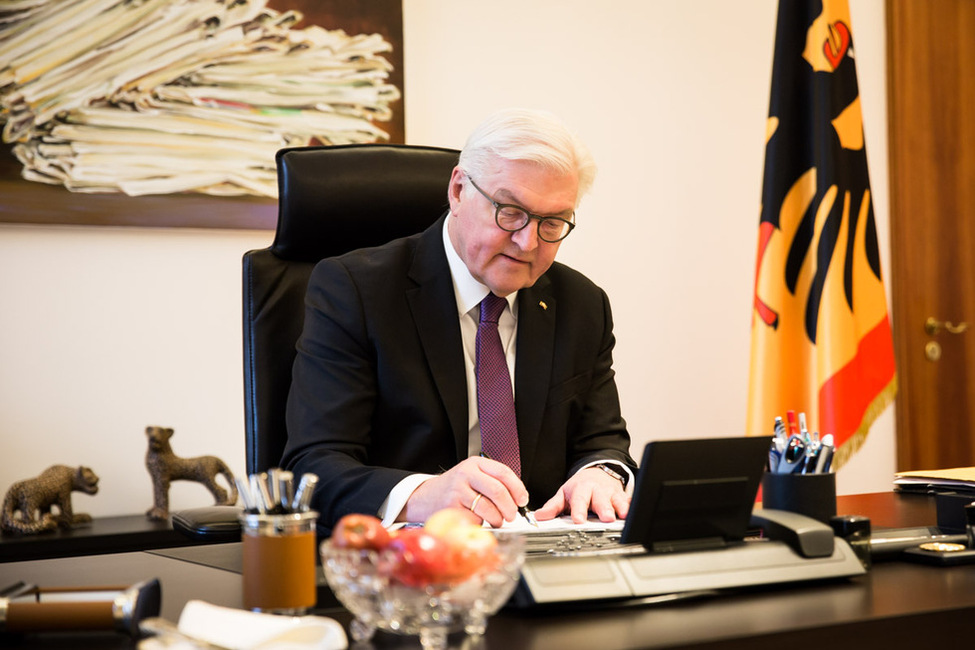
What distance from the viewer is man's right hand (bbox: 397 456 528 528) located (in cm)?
139

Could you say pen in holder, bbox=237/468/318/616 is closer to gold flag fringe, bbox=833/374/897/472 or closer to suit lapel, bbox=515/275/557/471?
suit lapel, bbox=515/275/557/471

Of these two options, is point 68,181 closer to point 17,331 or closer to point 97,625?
point 17,331

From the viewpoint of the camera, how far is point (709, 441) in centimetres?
108

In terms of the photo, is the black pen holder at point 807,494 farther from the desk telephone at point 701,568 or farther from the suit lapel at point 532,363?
the suit lapel at point 532,363

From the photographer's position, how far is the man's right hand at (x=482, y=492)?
4.57 ft

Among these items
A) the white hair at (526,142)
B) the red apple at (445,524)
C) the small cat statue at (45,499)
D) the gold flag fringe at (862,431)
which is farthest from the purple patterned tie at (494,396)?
the gold flag fringe at (862,431)

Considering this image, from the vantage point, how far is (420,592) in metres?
0.80

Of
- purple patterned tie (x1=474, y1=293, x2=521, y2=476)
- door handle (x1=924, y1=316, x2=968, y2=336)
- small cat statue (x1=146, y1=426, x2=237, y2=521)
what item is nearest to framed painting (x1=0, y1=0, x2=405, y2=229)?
small cat statue (x1=146, y1=426, x2=237, y2=521)

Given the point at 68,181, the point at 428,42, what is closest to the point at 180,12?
the point at 68,181

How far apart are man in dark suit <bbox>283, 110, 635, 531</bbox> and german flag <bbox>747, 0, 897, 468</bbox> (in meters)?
1.48

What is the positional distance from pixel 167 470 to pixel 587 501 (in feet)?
4.97

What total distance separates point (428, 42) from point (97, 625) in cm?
270

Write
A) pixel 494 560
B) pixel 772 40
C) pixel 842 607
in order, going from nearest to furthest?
pixel 494 560 → pixel 842 607 → pixel 772 40

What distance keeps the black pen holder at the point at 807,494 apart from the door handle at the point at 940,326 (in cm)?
335
